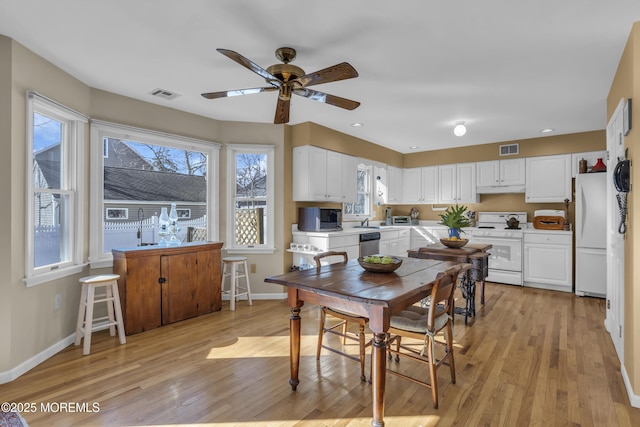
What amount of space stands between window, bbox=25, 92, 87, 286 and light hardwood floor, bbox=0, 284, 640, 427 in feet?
2.64

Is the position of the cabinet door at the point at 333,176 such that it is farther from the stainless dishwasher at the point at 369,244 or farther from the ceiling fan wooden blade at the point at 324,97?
the ceiling fan wooden blade at the point at 324,97

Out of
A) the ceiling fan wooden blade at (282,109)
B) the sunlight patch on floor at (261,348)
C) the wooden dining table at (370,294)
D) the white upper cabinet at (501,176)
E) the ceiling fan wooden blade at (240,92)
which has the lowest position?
the sunlight patch on floor at (261,348)

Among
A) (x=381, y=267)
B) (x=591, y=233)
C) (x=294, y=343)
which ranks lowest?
(x=294, y=343)

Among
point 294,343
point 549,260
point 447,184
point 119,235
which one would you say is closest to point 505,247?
point 549,260

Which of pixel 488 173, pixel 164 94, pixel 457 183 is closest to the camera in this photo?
pixel 164 94

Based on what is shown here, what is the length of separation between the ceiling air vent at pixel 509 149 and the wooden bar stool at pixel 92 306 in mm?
5840

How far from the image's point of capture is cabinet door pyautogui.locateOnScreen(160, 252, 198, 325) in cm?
353

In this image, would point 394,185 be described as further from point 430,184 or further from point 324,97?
point 324,97

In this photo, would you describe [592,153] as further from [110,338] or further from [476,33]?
[110,338]

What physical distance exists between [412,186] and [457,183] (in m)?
0.89

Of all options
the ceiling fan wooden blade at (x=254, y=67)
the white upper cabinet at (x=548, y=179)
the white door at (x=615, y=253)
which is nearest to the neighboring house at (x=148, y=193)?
the ceiling fan wooden blade at (x=254, y=67)

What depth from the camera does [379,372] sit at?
1.79 meters

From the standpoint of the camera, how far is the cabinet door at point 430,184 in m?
6.36

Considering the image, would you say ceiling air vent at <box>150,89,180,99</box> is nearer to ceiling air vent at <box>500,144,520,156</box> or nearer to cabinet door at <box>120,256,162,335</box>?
cabinet door at <box>120,256,162,335</box>
